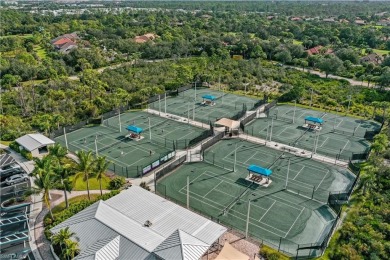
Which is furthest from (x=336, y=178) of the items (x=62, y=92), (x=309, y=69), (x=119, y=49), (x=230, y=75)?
→ (x=119, y=49)

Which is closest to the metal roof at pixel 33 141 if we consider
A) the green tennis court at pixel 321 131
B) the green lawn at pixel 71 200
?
the green lawn at pixel 71 200

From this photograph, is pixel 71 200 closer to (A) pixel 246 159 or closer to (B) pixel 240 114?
(A) pixel 246 159

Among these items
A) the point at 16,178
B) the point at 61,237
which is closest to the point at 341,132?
the point at 61,237

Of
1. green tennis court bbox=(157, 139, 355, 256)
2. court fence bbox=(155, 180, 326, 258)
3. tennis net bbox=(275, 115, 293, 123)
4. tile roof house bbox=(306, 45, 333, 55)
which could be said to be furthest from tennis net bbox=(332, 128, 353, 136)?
tile roof house bbox=(306, 45, 333, 55)

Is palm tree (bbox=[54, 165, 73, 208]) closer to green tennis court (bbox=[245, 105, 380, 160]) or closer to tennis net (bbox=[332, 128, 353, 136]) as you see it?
green tennis court (bbox=[245, 105, 380, 160])

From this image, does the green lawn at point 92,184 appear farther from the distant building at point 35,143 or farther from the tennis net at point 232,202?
the tennis net at point 232,202
